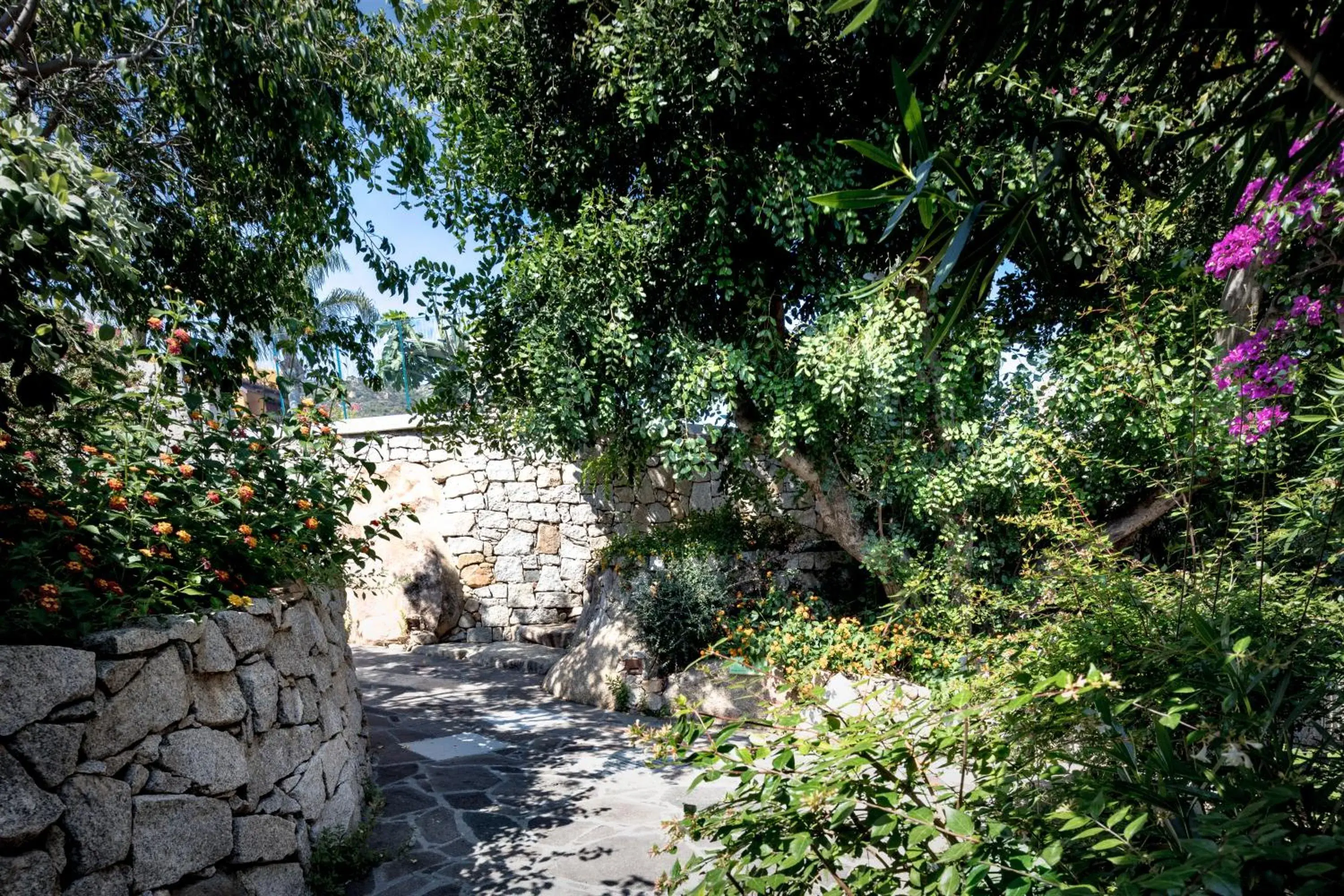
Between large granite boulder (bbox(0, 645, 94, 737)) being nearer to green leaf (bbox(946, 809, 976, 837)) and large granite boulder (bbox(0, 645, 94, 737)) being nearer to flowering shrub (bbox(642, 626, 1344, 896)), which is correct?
flowering shrub (bbox(642, 626, 1344, 896))

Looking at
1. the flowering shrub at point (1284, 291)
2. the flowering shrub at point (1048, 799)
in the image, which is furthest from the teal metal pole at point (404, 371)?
the flowering shrub at point (1048, 799)

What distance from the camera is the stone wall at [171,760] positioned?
215 centimetres

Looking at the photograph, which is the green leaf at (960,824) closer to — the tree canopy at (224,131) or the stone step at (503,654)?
the tree canopy at (224,131)

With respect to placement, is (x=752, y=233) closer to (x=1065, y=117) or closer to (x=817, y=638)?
(x=817, y=638)

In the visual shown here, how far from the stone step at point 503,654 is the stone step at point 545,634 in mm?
98

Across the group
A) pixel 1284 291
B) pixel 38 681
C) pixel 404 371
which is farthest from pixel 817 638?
pixel 404 371

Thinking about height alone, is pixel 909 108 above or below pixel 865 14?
below

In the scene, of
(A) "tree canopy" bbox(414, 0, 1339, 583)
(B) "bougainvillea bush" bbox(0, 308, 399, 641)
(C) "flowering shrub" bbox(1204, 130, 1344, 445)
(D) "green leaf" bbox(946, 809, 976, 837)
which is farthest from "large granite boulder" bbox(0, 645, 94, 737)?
(C) "flowering shrub" bbox(1204, 130, 1344, 445)

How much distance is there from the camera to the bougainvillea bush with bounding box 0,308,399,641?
2.51 meters

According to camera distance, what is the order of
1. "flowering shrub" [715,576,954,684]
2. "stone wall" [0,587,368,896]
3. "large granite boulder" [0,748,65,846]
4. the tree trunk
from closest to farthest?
"large granite boulder" [0,748,65,846] → "stone wall" [0,587,368,896] → "flowering shrub" [715,576,954,684] → the tree trunk

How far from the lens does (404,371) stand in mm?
10297

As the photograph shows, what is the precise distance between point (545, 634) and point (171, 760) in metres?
6.90

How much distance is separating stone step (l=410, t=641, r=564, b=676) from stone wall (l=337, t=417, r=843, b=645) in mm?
397

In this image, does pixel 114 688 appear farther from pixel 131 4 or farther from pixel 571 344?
pixel 131 4
